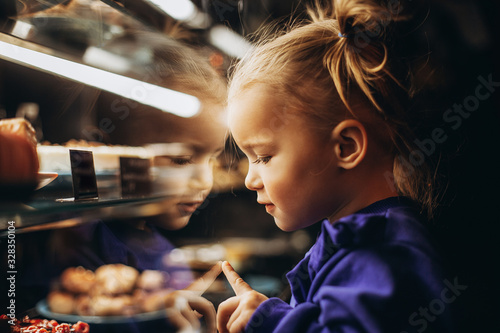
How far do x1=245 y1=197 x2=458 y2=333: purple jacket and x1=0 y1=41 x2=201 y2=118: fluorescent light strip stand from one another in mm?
644

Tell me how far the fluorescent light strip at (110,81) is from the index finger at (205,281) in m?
0.48

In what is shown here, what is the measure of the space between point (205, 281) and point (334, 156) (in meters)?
0.54

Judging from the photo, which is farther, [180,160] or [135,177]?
[180,160]

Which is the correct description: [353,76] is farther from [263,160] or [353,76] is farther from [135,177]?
[135,177]

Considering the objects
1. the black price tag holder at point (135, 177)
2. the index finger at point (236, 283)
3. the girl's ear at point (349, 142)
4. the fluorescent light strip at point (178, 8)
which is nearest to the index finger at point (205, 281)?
the index finger at point (236, 283)

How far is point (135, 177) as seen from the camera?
0.96m

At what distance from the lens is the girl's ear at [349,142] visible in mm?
720

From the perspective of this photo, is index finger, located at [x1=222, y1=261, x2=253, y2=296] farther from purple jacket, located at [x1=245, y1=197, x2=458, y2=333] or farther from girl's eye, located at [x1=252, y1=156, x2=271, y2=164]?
girl's eye, located at [x1=252, y1=156, x2=271, y2=164]

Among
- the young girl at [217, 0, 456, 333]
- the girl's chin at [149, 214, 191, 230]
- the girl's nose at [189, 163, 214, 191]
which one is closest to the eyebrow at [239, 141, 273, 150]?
the young girl at [217, 0, 456, 333]

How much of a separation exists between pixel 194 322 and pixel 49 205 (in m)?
0.53

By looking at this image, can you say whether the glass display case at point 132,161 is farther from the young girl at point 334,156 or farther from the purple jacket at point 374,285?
the purple jacket at point 374,285

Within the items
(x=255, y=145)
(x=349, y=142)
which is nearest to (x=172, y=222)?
(x=255, y=145)

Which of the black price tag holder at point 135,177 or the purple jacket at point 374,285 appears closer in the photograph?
the purple jacket at point 374,285

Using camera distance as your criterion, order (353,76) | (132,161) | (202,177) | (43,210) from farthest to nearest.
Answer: (202,177) < (132,161) < (353,76) < (43,210)
